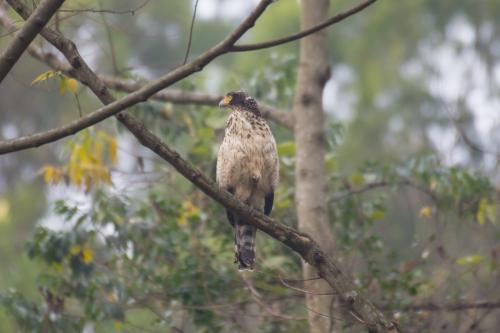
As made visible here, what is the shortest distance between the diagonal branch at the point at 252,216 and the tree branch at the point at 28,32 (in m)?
0.34

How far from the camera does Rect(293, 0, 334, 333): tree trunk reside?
539 cm

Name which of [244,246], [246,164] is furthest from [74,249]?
[246,164]

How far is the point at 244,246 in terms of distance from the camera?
5.28m

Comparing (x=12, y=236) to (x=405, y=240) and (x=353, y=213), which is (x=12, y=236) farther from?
(x=353, y=213)

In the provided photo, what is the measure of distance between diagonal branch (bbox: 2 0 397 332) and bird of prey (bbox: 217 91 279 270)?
108 cm

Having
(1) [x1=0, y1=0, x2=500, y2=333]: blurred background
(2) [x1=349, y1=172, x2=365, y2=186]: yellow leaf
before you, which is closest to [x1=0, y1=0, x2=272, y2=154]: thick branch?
(1) [x1=0, y1=0, x2=500, y2=333]: blurred background

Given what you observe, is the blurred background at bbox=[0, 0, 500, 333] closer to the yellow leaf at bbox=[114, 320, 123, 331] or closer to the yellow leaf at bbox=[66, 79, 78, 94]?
the yellow leaf at bbox=[114, 320, 123, 331]

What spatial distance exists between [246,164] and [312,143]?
2.32 ft

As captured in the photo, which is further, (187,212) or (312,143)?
(187,212)

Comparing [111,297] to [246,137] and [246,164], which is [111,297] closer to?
[246,164]

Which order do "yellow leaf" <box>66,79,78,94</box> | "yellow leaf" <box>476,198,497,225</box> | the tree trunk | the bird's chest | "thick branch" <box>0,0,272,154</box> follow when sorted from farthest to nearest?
"yellow leaf" <box>476,198,497,225</box>
the tree trunk
the bird's chest
"yellow leaf" <box>66,79,78,94</box>
"thick branch" <box>0,0,272,154</box>

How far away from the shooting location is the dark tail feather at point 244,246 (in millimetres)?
5207

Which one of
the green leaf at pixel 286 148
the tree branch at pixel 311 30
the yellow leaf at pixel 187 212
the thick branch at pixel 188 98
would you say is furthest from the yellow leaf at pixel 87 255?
the tree branch at pixel 311 30

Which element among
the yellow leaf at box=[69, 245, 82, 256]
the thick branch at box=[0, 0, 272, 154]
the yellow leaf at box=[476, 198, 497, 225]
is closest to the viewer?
the thick branch at box=[0, 0, 272, 154]
